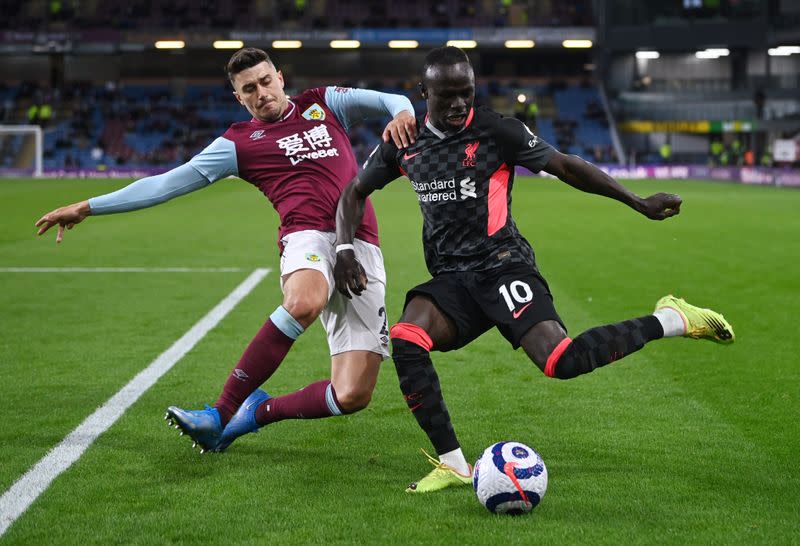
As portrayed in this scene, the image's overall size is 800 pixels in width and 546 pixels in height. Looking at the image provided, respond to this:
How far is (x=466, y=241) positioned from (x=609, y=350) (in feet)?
2.69

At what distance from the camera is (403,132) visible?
493 cm

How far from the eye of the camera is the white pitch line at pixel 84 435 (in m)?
4.44

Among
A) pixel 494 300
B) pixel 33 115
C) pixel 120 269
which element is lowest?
pixel 33 115

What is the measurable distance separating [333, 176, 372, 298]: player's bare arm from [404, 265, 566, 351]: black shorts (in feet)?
0.88

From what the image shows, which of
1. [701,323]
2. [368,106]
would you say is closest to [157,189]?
[368,106]

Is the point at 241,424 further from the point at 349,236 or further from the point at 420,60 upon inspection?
the point at 420,60

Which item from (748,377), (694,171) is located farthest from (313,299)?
(694,171)

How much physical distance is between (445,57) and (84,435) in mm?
2702

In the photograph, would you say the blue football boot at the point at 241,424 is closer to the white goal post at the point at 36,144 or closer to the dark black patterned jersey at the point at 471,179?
the dark black patterned jersey at the point at 471,179

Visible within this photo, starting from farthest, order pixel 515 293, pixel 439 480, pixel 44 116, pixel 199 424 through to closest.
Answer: pixel 44 116, pixel 199 424, pixel 515 293, pixel 439 480

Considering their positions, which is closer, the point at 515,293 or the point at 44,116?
the point at 515,293

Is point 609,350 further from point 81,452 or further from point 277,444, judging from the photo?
point 81,452

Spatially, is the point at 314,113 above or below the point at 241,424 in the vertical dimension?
above

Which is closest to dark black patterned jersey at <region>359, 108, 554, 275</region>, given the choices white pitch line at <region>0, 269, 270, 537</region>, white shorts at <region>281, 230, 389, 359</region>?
white shorts at <region>281, 230, 389, 359</region>
